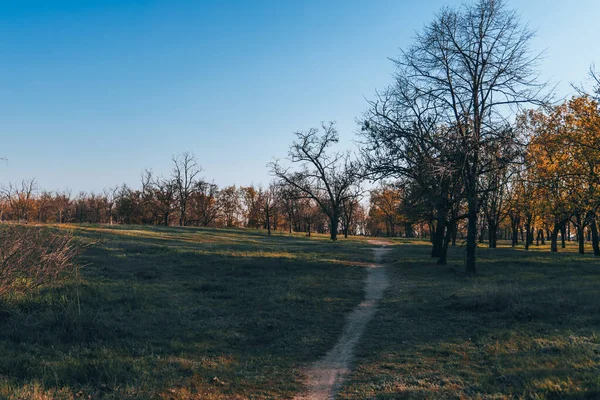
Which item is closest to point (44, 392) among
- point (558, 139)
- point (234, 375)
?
point (234, 375)

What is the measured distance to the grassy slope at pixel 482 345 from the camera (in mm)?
6707

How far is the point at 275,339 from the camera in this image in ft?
32.6

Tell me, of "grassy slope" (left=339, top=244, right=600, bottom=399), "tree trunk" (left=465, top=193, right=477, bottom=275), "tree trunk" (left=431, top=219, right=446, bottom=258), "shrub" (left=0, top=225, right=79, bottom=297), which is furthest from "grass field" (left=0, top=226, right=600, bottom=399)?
"tree trunk" (left=431, top=219, right=446, bottom=258)

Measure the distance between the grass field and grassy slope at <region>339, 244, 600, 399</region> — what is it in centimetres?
3

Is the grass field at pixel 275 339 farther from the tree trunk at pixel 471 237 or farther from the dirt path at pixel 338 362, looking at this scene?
the tree trunk at pixel 471 237

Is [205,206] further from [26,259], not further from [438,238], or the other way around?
[26,259]

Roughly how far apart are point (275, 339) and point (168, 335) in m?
2.42

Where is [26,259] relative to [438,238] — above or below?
below

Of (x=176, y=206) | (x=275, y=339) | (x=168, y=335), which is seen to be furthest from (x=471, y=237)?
(x=176, y=206)

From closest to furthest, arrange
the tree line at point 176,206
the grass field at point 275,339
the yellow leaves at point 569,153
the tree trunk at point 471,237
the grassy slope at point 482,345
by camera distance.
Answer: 1. the grassy slope at point 482,345
2. the grass field at point 275,339
3. the tree trunk at point 471,237
4. the yellow leaves at point 569,153
5. the tree line at point 176,206

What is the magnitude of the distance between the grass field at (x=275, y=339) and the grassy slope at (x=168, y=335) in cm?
3

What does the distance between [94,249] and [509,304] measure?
19770mm

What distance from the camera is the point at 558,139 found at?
27.7 metres

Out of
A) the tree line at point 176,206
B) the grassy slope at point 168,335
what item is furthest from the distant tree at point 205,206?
the grassy slope at point 168,335
